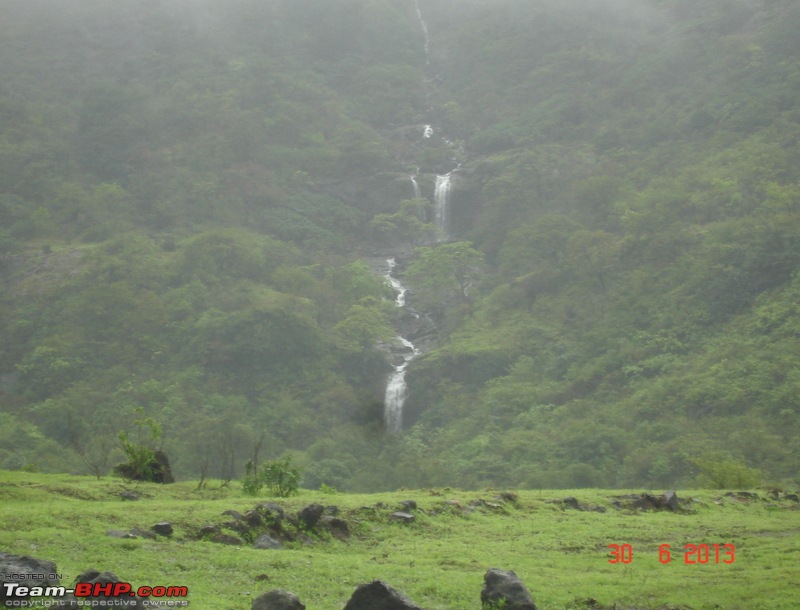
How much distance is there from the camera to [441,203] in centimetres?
6112

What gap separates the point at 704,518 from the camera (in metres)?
17.5

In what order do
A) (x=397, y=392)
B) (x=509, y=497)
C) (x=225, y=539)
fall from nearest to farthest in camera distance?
(x=225, y=539), (x=509, y=497), (x=397, y=392)

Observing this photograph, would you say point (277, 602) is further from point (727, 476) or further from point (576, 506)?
point (727, 476)

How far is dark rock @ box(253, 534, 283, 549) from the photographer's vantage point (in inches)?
484

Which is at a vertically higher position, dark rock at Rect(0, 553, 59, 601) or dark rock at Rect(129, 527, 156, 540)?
dark rock at Rect(129, 527, 156, 540)

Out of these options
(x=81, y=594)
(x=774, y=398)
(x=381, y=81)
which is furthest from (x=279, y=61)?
(x=81, y=594)

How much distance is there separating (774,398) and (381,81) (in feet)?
196

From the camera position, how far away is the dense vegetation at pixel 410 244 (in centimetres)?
3259

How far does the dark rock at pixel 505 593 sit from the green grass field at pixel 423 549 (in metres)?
0.64

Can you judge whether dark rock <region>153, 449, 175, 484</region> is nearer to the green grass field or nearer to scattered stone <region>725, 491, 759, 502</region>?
the green grass field

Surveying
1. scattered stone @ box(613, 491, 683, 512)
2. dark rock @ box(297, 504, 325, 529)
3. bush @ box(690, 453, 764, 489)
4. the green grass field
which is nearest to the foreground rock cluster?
the green grass field
